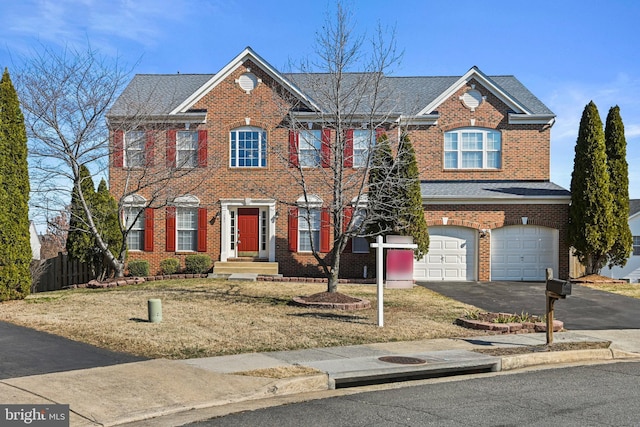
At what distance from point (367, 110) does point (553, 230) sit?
8959 mm

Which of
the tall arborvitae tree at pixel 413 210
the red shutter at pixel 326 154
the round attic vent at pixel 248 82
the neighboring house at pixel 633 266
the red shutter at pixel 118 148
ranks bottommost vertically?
the neighboring house at pixel 633 266

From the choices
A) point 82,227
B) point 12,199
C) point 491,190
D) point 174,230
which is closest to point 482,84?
point 491,190

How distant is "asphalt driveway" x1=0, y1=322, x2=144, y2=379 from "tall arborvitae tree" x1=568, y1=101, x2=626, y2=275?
1784 centimetres

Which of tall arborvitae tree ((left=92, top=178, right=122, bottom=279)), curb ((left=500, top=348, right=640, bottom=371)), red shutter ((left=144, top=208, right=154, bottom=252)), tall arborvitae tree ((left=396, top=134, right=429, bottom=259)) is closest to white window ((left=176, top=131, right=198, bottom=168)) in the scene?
red shutter ((left=144, top=208, right=154, bottom=252))

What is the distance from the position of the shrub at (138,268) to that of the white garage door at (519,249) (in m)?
13.0

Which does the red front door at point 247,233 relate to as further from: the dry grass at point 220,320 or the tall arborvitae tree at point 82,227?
the dry grass at point 220,320

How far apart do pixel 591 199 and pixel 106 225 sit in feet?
56.6

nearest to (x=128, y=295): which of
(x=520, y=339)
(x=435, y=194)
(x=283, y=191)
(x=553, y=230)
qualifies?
(x=283, y=191)

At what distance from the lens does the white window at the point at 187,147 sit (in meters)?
23.6

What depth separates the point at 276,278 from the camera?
22.1m

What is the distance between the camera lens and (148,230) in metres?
24.2

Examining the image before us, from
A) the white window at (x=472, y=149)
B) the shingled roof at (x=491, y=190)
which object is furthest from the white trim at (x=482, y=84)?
the shingled roof at (x=491, y=190)

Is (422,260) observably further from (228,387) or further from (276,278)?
(228,387)

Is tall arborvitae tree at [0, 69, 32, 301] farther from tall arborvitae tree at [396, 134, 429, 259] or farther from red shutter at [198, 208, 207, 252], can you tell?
tall arborvitae tree at [396, 134, 429, 259]
